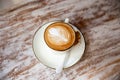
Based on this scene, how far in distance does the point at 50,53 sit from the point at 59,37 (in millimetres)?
74

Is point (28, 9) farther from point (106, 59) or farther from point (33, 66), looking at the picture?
point (106, 59)

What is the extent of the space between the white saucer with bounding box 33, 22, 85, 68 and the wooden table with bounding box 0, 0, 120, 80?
0.06 ft

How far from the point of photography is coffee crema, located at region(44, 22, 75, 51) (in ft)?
2.22

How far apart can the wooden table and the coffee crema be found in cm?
9

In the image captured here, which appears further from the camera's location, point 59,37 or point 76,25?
point 76,25

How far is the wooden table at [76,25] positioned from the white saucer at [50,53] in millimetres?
19

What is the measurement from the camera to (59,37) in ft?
2.23

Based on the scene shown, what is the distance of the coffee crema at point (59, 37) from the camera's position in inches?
26.6

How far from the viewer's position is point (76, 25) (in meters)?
0.78

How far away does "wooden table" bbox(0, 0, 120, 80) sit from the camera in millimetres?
723

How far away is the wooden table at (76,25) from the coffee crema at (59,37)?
9cm

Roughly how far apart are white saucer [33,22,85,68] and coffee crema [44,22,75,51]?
0.03 m

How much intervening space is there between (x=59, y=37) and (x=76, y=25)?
0.12 m

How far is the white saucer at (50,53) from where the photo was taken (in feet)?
2.36
